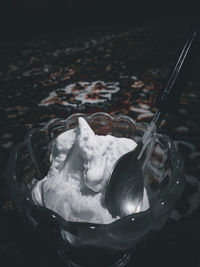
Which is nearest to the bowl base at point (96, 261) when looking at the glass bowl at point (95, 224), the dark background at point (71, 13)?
the glass bowl at point (95, 224)

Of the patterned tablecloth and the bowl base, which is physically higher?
the patterned tablecloth

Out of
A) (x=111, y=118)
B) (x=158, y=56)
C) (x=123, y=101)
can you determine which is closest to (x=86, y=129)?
(x=111, y=118)

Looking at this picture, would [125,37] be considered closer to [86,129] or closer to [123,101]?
[123,101]

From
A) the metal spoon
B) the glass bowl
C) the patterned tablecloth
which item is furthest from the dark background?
the metal spoon

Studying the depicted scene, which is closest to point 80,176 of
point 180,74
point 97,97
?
point 180,74

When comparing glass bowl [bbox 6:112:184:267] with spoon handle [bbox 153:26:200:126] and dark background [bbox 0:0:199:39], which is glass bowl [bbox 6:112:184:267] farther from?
dark background [bbox 0:0:199:39]

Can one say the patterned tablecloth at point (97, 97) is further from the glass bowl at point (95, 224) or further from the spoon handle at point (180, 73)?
the spoon handle at point (180, 73)
